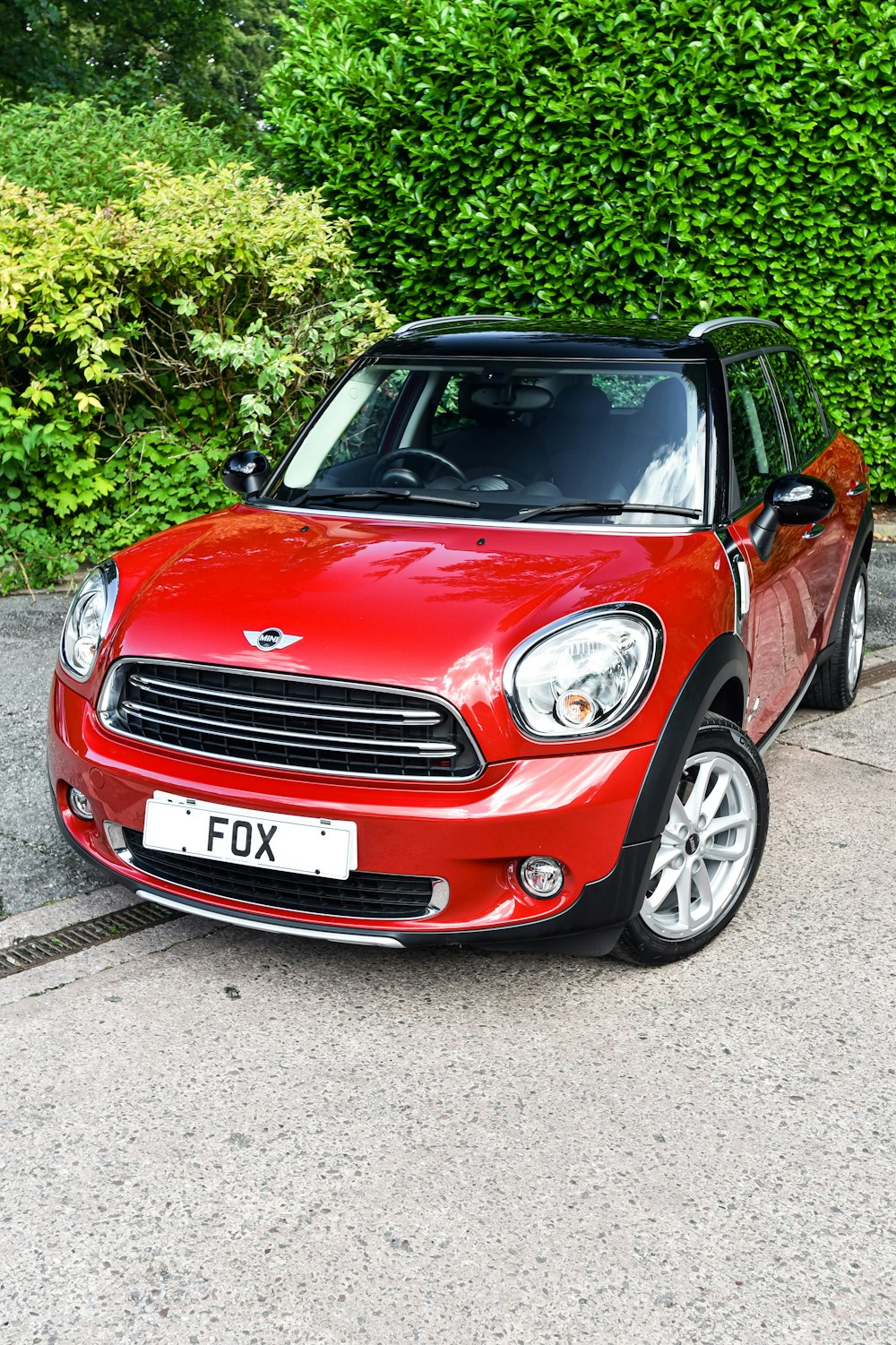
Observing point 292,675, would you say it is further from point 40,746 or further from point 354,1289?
point 40,746

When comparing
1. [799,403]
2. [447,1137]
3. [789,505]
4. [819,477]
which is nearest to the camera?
[447,1137]

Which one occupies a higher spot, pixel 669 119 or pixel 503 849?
pixel 669 119

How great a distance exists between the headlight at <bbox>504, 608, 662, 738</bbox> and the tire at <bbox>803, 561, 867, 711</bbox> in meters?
2.33

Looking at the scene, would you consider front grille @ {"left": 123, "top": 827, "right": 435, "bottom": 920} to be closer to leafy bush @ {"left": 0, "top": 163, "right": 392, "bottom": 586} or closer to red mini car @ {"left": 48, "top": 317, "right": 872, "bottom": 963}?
red mini car @ {"left": 48, "top": 317, "right": 872, "bottom": 963}

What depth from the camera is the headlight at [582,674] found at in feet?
9.44

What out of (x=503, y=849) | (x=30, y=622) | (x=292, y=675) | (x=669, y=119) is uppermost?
(x=669, y=119)

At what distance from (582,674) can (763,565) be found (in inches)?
44.4

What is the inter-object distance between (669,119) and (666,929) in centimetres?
613

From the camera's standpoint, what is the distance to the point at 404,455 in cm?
405

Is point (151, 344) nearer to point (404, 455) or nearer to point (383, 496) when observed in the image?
point (404, 455)

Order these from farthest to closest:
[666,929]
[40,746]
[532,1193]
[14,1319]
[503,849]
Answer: [40,746] < [666,929] < [503,849] < [532,1193] < [14,1319]

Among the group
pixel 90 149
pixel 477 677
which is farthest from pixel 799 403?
pixel 90 149

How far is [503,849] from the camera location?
110 inches

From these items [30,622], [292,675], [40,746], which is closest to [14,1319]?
[292,675]
